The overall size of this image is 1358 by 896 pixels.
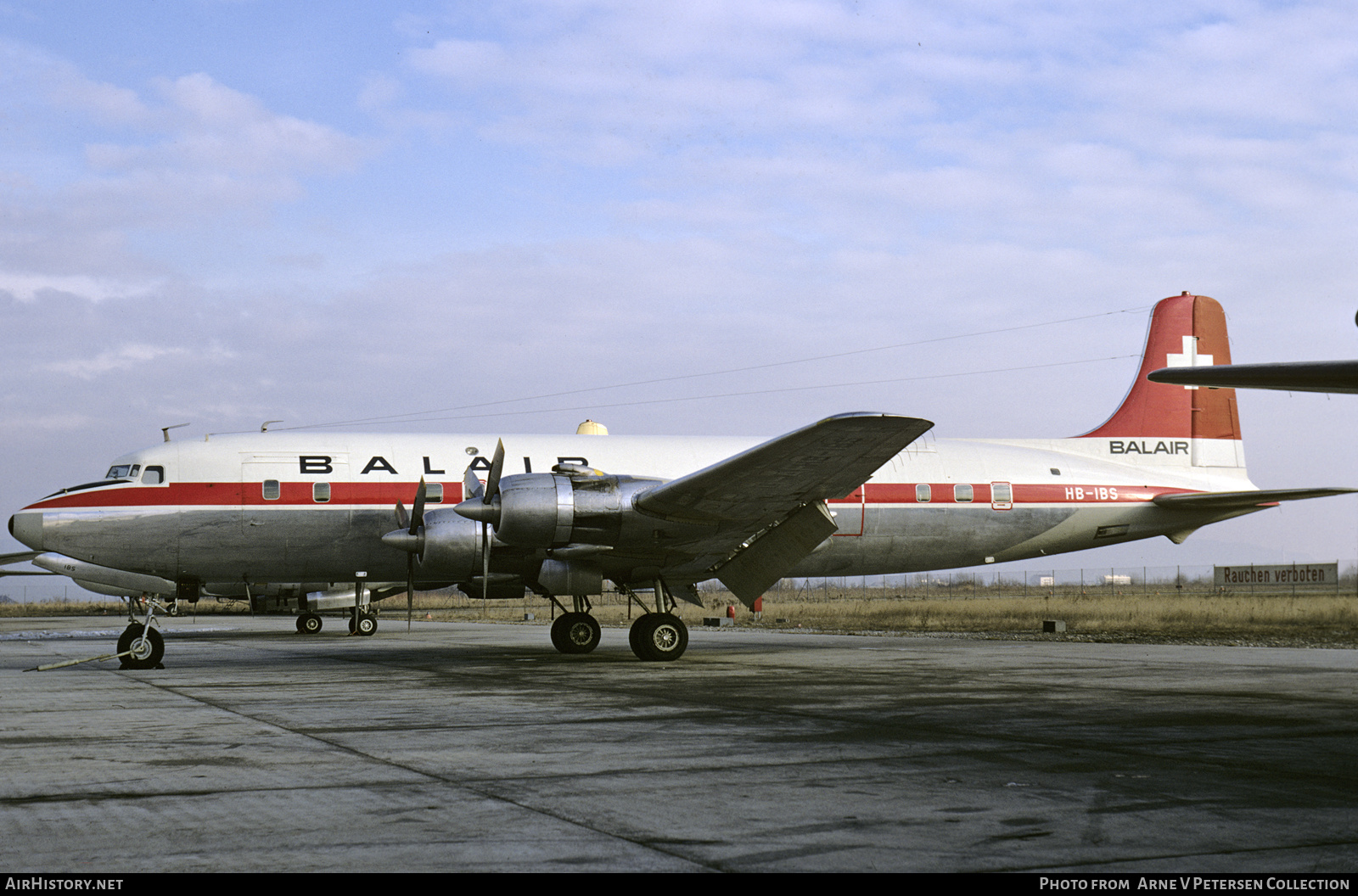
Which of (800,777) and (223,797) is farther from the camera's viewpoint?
(800,777)

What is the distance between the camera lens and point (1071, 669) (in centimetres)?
1602

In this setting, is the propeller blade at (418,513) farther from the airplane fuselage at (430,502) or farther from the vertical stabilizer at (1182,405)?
the vertical stabilizer at (1182,405)

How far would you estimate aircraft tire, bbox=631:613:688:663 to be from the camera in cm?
1781

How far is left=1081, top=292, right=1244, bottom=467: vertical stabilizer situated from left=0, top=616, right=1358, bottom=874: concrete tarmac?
9.99 meters

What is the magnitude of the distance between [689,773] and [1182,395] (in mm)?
21544

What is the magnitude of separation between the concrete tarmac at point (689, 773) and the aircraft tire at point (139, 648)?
8.05 feet

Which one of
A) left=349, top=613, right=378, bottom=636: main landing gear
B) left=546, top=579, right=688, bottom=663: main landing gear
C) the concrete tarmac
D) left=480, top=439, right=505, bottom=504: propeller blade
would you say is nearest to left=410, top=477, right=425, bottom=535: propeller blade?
left=480, top=439, right=505, bottom=504: propeller blade

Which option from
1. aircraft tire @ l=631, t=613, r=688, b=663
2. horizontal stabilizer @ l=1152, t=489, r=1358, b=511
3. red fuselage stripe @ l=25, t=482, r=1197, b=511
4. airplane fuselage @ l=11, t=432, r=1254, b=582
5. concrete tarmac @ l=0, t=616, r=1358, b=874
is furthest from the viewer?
horizontal stabilizer @ l=1152, t=489, r=1358, b=511

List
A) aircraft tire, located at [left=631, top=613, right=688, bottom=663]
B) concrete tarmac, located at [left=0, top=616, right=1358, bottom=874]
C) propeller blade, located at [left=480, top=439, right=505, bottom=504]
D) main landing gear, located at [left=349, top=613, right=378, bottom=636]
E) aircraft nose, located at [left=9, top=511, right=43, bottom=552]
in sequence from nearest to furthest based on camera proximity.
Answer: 1. concrete tarmac, located at [left=0, top=616, right=1358, bottom=874]
2. propeller blade, located at [left=480, top=439, right=505, bottom=504]
3. aircraft nose, located at [left=9, top=511, right=43, bottom=552]
4. aircraft tire, located at [left=631, top=613, right=688, bottom=663]
5. main landing gear, located at [left=349, top=613, right=378, bottom=636]

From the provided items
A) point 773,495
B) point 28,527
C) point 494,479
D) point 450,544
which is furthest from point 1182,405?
point 28,527

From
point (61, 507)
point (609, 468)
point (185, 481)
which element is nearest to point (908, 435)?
point (609, 468)

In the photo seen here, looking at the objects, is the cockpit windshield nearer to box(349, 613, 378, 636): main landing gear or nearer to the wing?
the wing

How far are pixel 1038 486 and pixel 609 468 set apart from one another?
8.93 metres
